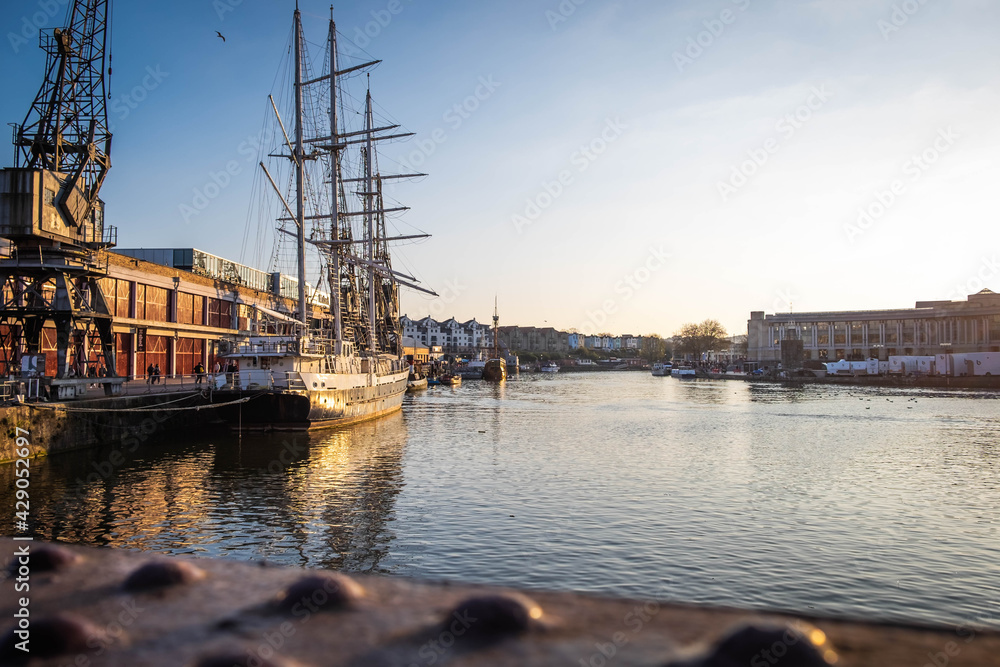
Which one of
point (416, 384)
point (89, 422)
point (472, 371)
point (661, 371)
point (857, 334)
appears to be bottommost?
point (661, 371)

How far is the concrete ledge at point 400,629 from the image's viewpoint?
3.55 meters

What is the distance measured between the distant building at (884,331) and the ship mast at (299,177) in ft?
406

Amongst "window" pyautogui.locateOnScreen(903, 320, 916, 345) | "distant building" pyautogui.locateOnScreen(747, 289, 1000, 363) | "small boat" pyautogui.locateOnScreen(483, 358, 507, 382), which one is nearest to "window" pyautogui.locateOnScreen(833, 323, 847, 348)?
"distant building" pyautogui.locateOnScreen(747, 289, 1000, 363)

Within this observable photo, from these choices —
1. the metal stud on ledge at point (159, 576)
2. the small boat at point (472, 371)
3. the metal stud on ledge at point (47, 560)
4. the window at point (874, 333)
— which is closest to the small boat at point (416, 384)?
the small boat at point (472, 371)

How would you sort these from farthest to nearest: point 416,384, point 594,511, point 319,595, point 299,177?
point 416,384 → point 299,177 → point 594,511 → point 319,595

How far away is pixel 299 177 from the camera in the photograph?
47125 millimetres

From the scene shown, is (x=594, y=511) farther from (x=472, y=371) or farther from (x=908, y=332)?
(x=908, y=332)

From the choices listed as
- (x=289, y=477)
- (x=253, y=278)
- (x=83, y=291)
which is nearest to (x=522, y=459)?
(x=289, y=477)

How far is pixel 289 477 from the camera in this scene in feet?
80.7

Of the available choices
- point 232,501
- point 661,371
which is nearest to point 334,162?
point 232,501

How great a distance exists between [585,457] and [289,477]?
12422mm

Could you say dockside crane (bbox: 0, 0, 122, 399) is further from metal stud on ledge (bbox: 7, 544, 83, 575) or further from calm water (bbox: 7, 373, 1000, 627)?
metal stud on ledge (bbox: 7, 544, 83, 575)

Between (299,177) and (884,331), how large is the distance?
484 feet

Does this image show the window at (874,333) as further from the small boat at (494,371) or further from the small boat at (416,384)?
the small boat at (416,384)
